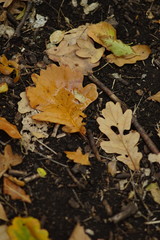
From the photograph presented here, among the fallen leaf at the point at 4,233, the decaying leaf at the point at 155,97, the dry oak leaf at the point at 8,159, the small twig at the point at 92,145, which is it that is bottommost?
the decaying leaf at the point at 155,97

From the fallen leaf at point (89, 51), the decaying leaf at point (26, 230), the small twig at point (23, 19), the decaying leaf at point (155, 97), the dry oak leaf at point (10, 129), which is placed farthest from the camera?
the small twig at point (23, 19)

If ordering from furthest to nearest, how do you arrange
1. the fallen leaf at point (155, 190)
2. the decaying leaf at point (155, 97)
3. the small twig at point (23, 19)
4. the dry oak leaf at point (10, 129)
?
the small twig at point (23, 19)
the decaying leaf at point (155, 97)
the dry oak leaf at point (10, 129)
the fallen leaf at point (155, 190)

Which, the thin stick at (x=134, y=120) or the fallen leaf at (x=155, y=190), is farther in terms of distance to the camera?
the thin stick at (x=134, y=120)

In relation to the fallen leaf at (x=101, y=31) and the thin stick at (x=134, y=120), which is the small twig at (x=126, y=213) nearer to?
the thin stick at (x=134, y=120)

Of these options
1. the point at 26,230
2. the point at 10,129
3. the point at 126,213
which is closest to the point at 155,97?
the point at 126,213

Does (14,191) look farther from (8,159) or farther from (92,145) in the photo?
(92,145)

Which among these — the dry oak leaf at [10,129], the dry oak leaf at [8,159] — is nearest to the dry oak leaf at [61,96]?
the dry oak leaf at [10,129]
